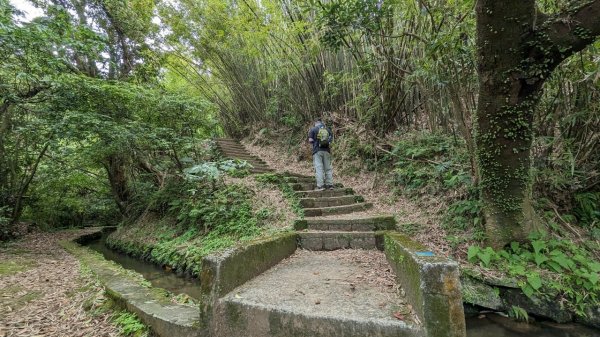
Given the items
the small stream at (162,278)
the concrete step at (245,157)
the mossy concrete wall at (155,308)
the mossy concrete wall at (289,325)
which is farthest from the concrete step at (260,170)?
the mossy concrete wall at (289,325)

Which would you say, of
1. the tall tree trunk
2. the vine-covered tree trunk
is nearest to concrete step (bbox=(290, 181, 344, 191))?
the vine-covered tree trunk

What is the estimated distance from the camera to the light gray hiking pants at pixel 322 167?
5.53 metres

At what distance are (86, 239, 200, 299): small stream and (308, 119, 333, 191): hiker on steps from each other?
9.52 ft

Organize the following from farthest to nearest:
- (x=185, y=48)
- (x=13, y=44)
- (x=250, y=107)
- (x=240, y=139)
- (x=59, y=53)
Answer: (x=240, y=139)
(x=250, y=107)
(x=185, y=48)
(x=59, y=53)
(x=13, y=44)

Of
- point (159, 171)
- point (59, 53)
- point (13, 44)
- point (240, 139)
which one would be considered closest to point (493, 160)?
point (13, 44)

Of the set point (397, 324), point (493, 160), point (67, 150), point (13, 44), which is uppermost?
point (13, 44)

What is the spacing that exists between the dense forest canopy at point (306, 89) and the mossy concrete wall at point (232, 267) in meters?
2.73

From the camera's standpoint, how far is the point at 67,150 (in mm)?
6461

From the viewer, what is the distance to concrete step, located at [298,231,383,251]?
3557 millimetres

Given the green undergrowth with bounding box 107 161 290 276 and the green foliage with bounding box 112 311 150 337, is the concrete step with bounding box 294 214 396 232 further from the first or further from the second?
the green foliage with bounding box 112 311 150 337

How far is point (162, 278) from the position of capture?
4566 mm

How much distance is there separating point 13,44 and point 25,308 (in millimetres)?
3418

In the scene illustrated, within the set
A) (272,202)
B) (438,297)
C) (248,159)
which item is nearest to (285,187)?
(272,202)

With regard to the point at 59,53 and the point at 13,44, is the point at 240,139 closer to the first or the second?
the point at 59,53
